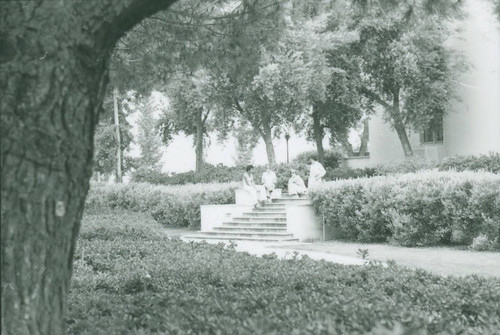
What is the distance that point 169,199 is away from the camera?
23.3m

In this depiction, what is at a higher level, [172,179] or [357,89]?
[357,89]

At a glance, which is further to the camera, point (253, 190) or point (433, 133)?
point (433, 133)

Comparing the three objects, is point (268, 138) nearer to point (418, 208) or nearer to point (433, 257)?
point (418, 208)

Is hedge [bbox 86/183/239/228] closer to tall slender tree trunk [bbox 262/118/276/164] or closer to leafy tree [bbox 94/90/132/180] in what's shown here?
tall slender tree trunk [bbox 262/118/276/164]

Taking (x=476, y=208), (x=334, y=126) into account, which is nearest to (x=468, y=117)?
(x=334, y=126)

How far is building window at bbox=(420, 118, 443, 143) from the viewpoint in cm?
2912

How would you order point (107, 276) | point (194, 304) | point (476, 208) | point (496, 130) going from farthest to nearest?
1. point (496, 130)
2. point (476, 208)
3. point (107, 276)
4. point (194, 304)

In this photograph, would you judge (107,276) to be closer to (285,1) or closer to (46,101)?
(285,1)

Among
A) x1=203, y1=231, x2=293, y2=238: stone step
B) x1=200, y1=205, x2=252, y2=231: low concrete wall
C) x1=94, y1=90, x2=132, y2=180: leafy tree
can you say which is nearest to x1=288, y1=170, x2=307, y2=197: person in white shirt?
x1=200, y1=205, x2=252, y2=231: low concrete wall

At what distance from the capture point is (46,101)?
3584 mm

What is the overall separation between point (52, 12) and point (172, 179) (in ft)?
100

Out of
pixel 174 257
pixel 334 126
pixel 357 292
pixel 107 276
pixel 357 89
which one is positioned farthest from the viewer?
pixel 334 126

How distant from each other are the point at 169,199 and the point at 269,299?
18.3m

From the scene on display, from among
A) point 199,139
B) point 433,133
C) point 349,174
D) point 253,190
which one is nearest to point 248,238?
point 253,190
